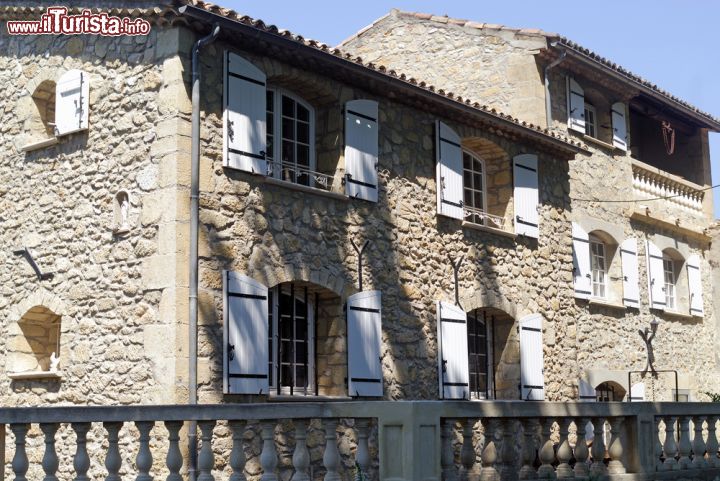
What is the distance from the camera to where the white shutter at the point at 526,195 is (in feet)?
48.4

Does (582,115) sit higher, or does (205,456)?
(582,115)

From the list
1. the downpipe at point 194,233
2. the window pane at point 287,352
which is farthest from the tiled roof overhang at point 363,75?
the window pane at point 287,352

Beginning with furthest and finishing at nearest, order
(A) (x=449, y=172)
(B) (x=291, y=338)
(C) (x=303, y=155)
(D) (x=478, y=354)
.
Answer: (D) (x=478, y=354)
(A) (x=449, y=172)
(C) (x=303, y=155)
(B) (x=291, y=338)

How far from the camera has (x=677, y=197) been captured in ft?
65.5

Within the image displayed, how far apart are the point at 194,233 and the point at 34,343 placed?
291 cm

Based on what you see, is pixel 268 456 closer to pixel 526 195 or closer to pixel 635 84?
pixel 526 195

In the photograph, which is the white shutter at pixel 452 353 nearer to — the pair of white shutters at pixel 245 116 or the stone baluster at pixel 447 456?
the pair of white shutters at pixel 245 116

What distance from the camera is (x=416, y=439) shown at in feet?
21.8

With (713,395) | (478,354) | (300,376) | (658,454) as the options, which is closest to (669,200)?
(713,395)

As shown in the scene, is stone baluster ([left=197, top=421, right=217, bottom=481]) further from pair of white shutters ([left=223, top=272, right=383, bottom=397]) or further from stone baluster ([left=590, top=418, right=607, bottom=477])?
pair of white shutters ([left=223, top=272, right=383, bottom=397])

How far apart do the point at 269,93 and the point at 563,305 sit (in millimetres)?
6190

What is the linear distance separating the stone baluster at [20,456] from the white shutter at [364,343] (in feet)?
17.2

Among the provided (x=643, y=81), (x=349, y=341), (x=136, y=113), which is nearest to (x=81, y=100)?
(x=136, y=113)

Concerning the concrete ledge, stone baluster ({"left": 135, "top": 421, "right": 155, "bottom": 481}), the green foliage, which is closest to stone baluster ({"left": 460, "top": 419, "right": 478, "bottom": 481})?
stone baluster ({"left": 135, "top": 421, "right": 155, "bottom": 481})
